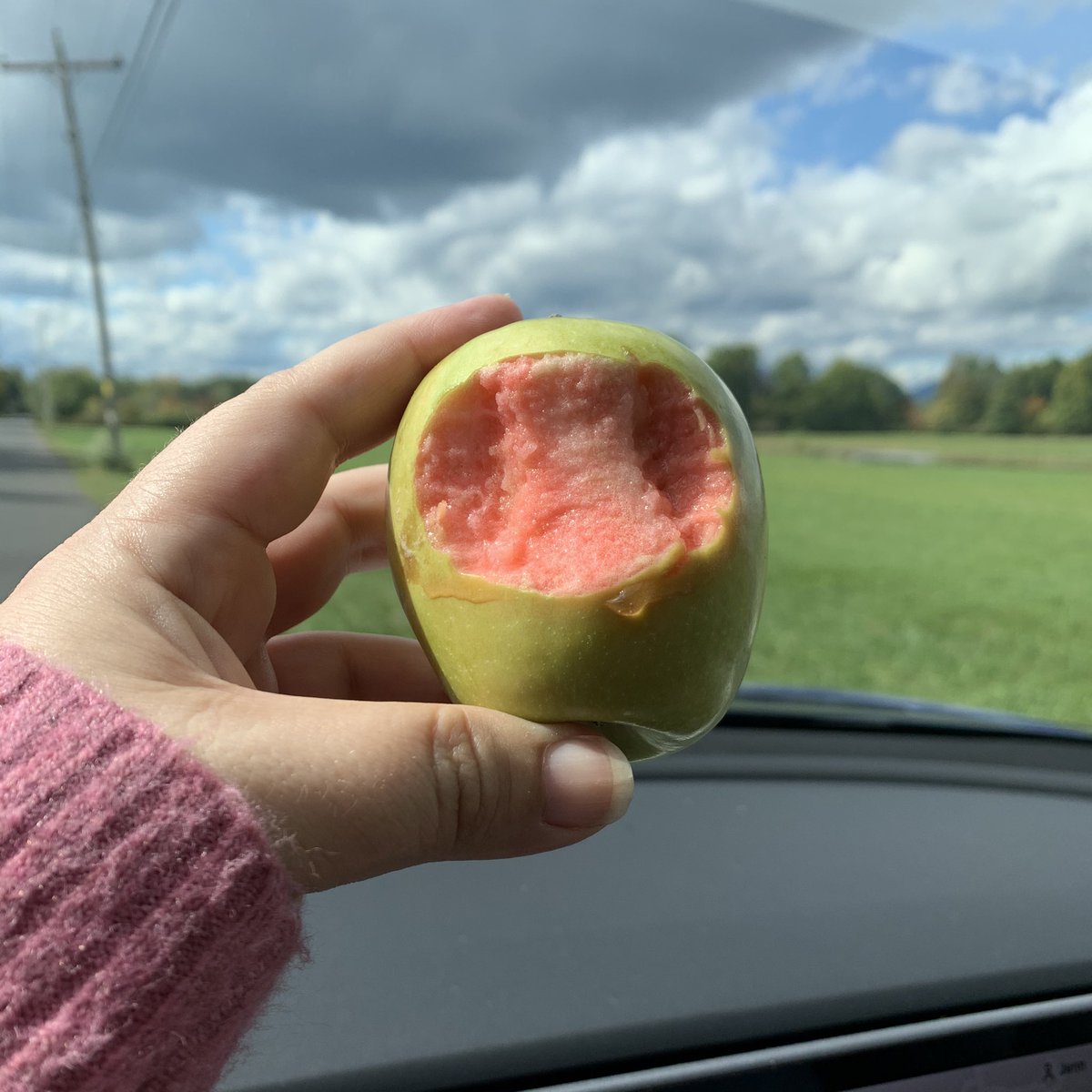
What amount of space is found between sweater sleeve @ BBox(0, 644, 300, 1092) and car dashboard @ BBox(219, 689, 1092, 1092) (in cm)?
48

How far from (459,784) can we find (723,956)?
985 mm

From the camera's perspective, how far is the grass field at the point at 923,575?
4.33 m

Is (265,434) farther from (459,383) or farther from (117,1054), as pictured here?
(117,1054)

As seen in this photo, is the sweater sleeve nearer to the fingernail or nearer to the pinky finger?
the fingernail

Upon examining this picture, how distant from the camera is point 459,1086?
160 centimetres

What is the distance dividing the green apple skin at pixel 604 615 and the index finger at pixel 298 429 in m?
0.17

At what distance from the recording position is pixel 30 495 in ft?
11.7

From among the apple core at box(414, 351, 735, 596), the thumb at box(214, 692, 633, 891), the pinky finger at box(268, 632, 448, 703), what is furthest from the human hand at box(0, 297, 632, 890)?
the apple core at box(414, 351, 735, 596)

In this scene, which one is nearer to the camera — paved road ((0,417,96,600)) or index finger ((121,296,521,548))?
index finger ((121,296,521,548))

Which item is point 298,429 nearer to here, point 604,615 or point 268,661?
point 268,661

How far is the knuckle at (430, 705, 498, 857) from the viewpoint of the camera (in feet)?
3.94

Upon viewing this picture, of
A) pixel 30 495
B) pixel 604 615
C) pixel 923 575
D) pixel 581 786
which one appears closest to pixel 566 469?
pixel 604 615

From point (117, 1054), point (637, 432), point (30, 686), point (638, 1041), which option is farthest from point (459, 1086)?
point (637, 432)

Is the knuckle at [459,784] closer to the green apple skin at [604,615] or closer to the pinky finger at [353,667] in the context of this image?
the green apple skin at [604,615]
